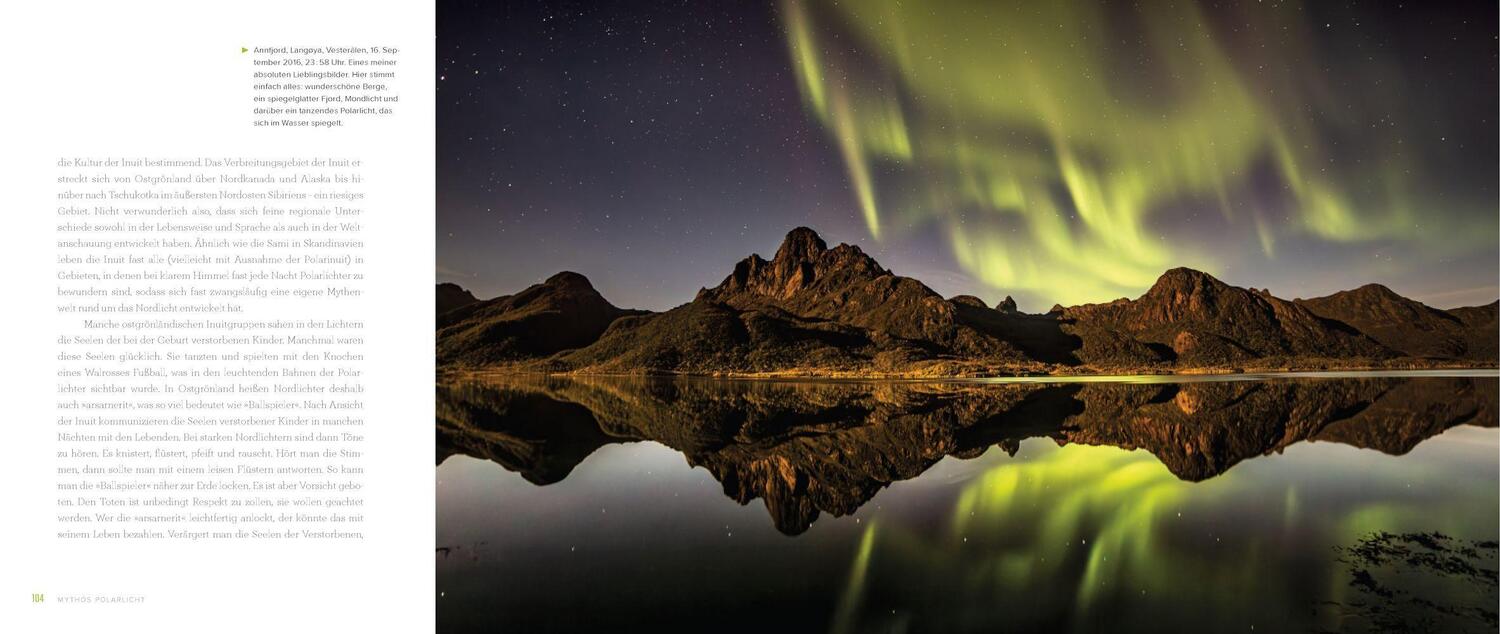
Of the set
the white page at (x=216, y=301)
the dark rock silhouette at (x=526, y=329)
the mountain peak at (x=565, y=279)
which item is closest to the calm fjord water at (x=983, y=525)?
the white page at (x=216, y=301)

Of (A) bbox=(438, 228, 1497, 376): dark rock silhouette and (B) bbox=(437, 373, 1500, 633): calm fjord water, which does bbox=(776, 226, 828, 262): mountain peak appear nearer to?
(A) bbox=(438, 228, 1497, 376): dark rock silhouette

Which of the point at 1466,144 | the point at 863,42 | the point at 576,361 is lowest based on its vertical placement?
the point at 576,361

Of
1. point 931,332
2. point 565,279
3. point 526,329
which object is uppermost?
point 565,279

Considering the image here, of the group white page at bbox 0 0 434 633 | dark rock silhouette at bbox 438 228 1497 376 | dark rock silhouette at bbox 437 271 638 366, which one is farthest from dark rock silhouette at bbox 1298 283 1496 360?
dark rock silhouette at bbox 437 271 638 366

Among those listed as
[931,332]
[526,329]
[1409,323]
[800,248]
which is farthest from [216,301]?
[800,248]

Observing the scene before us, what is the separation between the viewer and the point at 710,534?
5863mm

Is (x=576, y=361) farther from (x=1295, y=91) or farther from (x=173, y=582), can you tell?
(x=1295, y=91)

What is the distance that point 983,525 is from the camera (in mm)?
6012

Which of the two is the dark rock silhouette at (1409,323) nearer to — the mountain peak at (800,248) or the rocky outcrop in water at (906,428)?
the rocky outcrop in water at (906,428)

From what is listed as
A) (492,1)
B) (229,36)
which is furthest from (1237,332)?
(229,36)

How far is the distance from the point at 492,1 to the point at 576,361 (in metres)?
36.8

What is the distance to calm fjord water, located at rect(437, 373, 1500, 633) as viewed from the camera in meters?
4.53

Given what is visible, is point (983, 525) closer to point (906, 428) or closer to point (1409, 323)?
point (906, 428)

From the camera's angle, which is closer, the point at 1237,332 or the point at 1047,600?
the point at 1047,600
